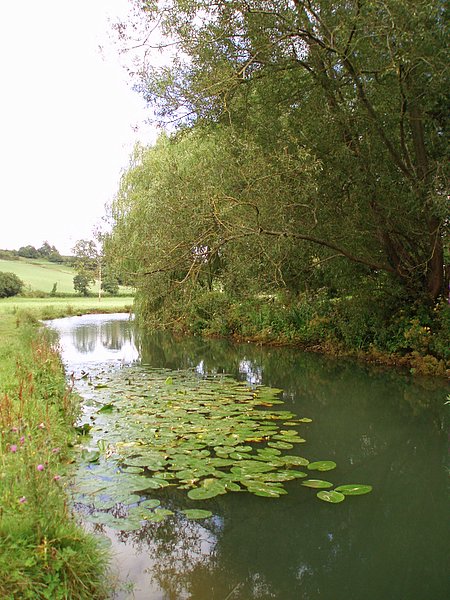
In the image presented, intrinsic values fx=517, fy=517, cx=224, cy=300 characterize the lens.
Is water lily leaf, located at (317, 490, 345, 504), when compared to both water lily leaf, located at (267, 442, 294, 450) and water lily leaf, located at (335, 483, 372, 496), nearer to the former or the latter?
water lily leaf, located at (335, 483, 372, 496)

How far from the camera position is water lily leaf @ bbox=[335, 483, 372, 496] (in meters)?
4.62

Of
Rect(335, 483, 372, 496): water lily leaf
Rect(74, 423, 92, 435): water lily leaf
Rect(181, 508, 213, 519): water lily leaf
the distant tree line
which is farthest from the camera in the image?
the distant tree line

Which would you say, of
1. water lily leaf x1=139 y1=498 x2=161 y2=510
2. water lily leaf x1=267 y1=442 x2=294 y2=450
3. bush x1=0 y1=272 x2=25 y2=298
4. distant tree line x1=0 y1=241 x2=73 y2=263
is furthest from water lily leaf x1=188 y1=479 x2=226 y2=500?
distant tree line x1=0 y1=241 x2=73 y2=263

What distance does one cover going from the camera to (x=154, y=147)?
22578mm

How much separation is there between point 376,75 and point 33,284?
139 ft

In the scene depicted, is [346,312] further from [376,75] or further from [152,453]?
[152,453]

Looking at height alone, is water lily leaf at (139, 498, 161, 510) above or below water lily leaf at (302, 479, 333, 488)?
below

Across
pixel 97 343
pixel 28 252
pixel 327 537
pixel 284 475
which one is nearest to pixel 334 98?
pixel 284 475

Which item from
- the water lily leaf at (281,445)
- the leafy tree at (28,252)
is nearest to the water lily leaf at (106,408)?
the water lily leaf at (281,445)

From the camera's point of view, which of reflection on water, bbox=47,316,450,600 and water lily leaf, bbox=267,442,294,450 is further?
water lily leaf, bbox=267,442,294,450

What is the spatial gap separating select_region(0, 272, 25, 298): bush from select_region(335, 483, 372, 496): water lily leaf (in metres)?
39.6

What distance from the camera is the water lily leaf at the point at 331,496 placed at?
4422 mm

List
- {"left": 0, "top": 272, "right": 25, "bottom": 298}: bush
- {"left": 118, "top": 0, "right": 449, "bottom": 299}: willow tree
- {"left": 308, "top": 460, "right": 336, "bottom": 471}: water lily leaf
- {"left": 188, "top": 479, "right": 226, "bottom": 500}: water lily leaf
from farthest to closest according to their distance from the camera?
{"left": 0, "top": 272, "right": 25, "bottom": 298}: bush → {"left": 118, "top": 0, "right": 449, "bottom": 299}: willow tree → {"left": 308, "top": 460, "right": 336, "bottom": 471}: water lily leaf → {"left": 188, "top": 479, "right": 226, "bottom": 500}: water lily leaf

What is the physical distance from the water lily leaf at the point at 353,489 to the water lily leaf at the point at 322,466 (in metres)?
0.40
